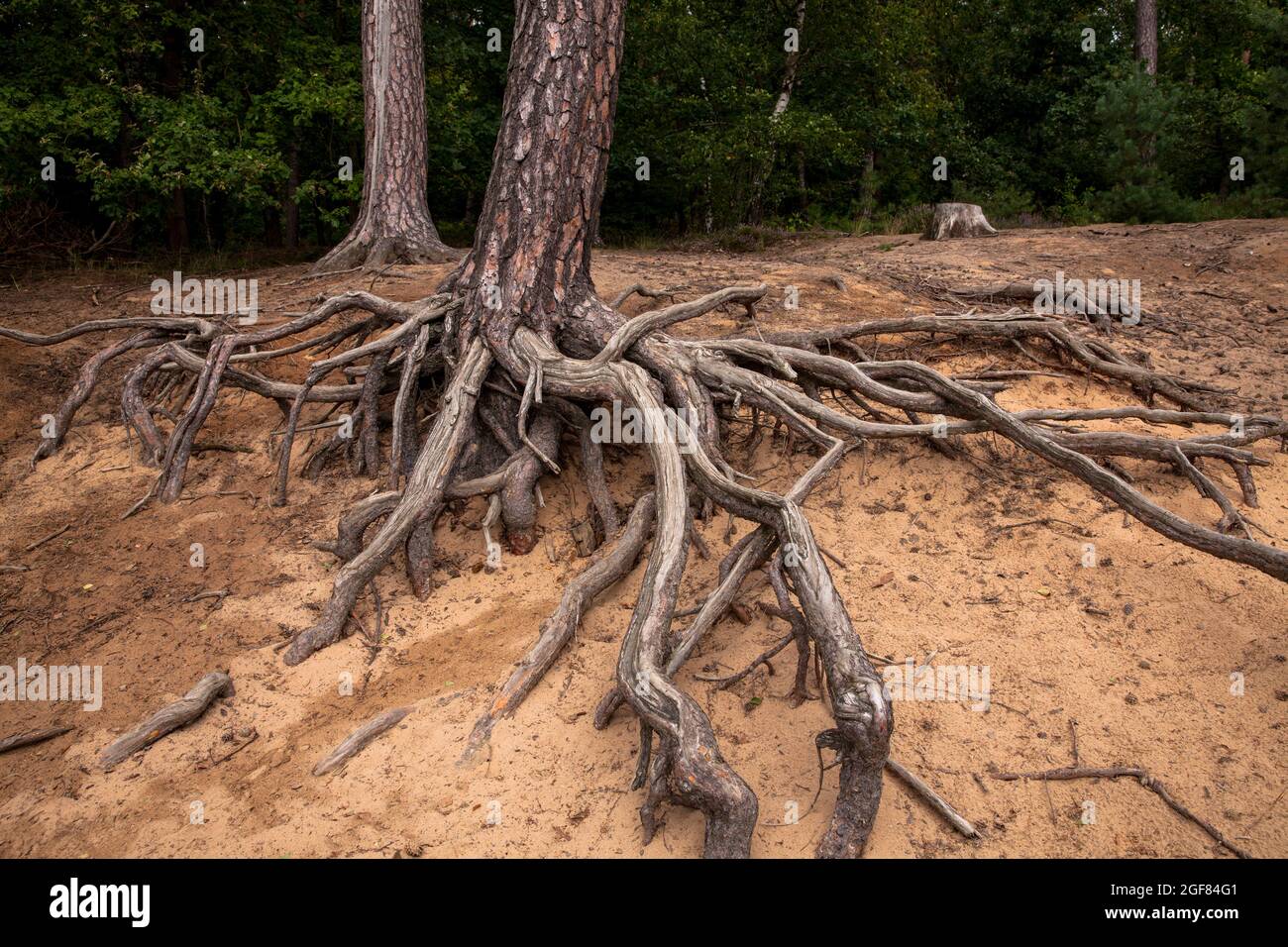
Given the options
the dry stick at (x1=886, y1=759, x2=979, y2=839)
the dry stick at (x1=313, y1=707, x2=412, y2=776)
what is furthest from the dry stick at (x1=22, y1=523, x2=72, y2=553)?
the dry stick at (x1=886, y1=759, x2=979, y2=839)

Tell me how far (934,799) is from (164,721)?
3263 mm

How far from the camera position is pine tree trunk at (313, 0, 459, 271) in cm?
→ 855

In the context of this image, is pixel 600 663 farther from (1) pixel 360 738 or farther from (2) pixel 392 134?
(2) pixel 392 134

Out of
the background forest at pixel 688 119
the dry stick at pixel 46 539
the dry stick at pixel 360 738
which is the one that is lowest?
the dry stick at pixel 360 738

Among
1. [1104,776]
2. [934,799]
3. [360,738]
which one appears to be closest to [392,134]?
[360,738]

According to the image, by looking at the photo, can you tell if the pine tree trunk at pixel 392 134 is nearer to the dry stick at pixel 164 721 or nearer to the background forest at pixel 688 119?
the background forest at pixel 688 119

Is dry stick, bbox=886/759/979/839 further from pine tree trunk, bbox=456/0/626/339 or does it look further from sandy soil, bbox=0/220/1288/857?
pine tree trunk, bbox=456/0/626/339

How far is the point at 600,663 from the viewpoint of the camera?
4.00 m

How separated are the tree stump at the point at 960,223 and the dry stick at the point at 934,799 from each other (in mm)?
8065

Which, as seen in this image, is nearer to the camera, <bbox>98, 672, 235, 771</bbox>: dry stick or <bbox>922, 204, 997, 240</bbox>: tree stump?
<bbox>98, 672, 235, 771</bbox>: dry stick

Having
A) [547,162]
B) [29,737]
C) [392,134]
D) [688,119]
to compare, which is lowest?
[29,737]

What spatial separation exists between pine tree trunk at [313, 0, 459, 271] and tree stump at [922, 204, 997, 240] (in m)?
5.62

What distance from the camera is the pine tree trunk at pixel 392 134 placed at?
855 centimetres

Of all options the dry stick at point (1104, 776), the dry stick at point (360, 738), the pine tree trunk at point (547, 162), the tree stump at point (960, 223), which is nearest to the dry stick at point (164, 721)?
the dry stick at point (360, 738)
